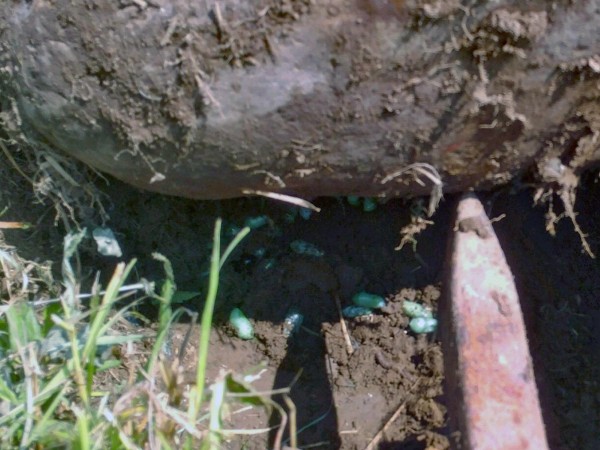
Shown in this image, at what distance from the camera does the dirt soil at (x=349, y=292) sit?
1845mm

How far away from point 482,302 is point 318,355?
55cm

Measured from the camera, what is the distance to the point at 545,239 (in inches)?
76.0

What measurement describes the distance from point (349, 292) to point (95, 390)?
67 cm

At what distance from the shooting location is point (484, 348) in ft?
4.79

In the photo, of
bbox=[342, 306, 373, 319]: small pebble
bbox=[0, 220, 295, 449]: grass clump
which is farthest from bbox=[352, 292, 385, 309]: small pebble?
bbox=[0, 220, 295, 449]: grass clump

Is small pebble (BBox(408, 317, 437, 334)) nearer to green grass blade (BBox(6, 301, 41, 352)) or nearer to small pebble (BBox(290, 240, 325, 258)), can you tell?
small pebble (BBox(290, 240, 325, 258))

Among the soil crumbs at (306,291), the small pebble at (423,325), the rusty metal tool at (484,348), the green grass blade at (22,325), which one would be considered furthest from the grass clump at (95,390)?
the small pebble at (423,325)

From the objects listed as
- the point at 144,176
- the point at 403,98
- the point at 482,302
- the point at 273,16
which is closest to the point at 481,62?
the point at 403,98

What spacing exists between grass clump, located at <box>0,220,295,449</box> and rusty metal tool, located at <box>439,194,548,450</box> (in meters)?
0.36

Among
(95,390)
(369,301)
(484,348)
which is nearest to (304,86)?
(484,348)

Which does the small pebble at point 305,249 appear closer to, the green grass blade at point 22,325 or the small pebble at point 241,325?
the small pebble at point 241,325

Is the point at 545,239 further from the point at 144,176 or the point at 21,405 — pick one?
the point at 21,405

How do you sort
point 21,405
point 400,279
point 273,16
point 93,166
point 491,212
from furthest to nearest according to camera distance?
1. point 400,279
2. point 491,212
3. point 93,166
4. point 21,405
5. point 273,16

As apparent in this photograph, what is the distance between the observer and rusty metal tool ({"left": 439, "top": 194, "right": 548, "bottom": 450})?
1368mm
